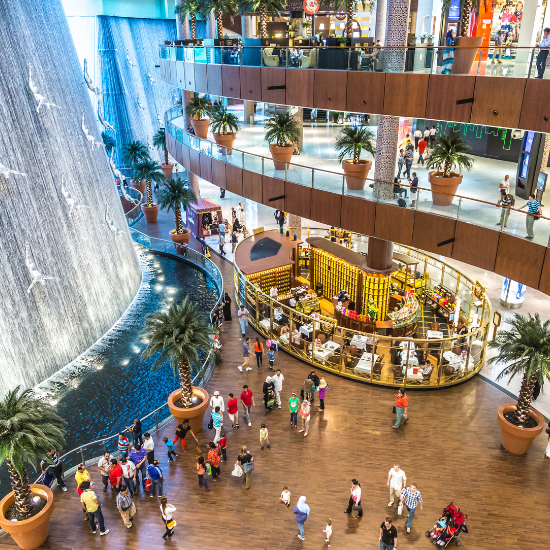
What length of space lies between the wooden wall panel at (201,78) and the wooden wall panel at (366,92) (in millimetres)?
9802

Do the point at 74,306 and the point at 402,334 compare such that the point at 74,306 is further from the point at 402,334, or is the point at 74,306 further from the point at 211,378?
the point at 402,334

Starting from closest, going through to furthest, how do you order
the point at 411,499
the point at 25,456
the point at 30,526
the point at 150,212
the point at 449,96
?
the point at 25,456 → the point at 30,526 → the point at 411,499 → the point at 449,96 → the point at 150,212

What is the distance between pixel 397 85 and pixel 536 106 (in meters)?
4.44

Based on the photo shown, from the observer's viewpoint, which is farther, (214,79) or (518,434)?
(214,79)

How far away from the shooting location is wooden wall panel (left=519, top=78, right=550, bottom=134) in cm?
1356

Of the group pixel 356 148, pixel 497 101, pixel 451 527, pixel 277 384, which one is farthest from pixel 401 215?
pixel 451 527

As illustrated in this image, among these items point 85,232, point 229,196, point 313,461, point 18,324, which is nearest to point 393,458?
point 313,461

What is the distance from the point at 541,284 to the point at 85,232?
16.3 metres

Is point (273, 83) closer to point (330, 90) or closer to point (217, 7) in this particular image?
point (330, 90)

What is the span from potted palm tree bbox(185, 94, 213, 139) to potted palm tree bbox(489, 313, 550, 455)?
2131 centimetres

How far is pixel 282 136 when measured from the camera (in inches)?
915

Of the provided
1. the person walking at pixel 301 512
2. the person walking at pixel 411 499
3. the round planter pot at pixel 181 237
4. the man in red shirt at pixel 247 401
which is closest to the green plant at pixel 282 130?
the round planter pot at pixel 181 237

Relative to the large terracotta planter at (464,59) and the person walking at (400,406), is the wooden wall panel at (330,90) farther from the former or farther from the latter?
the person walking at (400,406)

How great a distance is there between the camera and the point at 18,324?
16.8m
